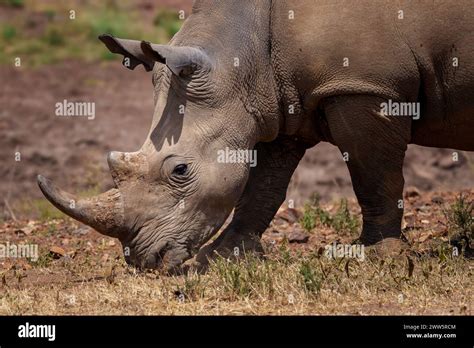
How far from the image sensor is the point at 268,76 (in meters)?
9.94

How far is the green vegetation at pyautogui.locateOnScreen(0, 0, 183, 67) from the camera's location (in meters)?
22.8

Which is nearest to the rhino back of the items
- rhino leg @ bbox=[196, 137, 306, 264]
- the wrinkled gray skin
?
the wrinkled gray skin

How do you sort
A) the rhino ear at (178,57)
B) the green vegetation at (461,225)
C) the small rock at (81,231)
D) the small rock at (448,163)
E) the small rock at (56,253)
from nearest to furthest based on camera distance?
1. the rhino ear at (178,57)
2. the green vegetation at (461,225)
3. the small rock at (56,253)
4. the small rock at (81,231)
5. the small rock at (448,163)

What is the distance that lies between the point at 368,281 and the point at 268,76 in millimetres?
2006

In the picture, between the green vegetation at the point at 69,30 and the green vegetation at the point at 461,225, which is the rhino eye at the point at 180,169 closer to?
the green vegetation at the point at 461,225

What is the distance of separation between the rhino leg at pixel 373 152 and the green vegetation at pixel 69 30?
43.1ft

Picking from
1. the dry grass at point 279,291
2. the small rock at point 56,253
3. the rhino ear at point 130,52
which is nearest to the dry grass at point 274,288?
the dry grass at point 279,291

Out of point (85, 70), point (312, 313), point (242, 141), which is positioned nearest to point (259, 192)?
point (242, 141)

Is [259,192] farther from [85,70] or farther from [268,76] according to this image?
[85,70]

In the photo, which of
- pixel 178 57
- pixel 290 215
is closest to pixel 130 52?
pixel 178 57

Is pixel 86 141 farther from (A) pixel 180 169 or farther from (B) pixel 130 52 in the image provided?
(A) pixel 180 169

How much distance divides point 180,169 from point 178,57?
86 cm

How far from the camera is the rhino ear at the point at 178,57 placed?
30.6 ft

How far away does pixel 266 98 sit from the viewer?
994cm
